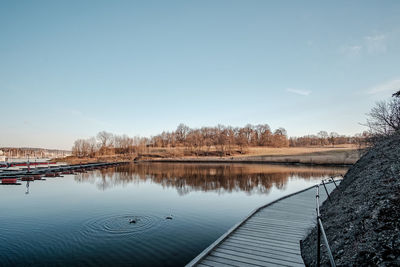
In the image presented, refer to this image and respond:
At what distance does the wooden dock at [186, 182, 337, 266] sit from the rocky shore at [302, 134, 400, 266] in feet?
1.77

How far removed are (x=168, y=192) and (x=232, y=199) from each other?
20.5ft

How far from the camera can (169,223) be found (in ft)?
37.7

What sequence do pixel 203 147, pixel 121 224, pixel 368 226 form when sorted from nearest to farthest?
pixel 368 226, pixel 121 224, pixel 203 147

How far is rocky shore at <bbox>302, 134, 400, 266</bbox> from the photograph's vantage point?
4375mm

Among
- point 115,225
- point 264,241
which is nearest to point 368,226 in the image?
point 264,241

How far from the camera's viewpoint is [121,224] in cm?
1125

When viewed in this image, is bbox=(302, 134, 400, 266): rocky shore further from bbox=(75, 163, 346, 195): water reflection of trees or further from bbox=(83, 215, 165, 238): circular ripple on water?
bbox=(75, 163, 346, 195): water reflection of trees

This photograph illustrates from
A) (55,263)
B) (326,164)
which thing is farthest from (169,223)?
(326,164)

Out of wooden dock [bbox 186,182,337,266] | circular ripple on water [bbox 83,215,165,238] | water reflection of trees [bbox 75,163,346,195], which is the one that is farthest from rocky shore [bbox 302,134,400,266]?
water reflection of trees [bbox 75,163,346,195]

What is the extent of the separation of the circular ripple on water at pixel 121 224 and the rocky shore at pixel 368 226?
7156mm

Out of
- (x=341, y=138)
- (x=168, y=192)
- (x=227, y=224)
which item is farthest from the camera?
(x=341, y=138)

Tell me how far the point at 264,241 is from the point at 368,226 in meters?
2.77

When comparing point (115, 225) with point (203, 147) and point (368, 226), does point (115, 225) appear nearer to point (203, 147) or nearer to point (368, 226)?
point (368, 226)

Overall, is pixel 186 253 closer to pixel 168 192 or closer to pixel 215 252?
pixel 215 252
